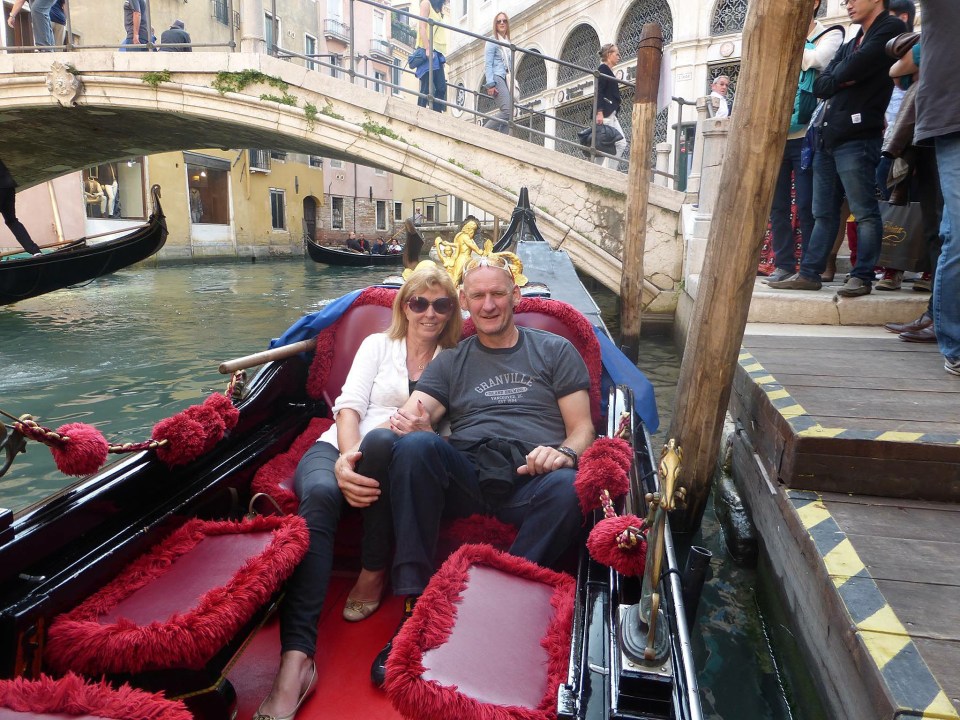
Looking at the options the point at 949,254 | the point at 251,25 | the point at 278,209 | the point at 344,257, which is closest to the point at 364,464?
the point at 949,254

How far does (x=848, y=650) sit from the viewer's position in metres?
0.95

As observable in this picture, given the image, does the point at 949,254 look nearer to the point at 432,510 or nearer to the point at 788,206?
the point at 788,206

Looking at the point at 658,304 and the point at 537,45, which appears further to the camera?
the point at 537,45

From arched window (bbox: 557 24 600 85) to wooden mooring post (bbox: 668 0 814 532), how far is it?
8.56 metres

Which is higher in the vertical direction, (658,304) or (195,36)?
(195,36)

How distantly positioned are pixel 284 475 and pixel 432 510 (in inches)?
15.1

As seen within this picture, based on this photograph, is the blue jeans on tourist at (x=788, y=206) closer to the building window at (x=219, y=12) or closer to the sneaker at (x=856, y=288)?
the sneaker at (x=856, y=288)

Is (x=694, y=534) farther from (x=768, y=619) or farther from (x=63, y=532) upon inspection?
(x=63, y=532)

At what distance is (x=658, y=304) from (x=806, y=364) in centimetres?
280

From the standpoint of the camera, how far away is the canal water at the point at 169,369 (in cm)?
153

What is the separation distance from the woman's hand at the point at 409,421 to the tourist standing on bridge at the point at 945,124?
4.18 feet

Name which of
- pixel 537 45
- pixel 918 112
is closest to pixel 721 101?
pixel 918 112

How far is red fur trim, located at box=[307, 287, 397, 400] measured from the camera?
A: 5.42 feet

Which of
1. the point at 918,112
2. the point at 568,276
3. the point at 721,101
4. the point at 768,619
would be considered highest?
the point at 721,101
